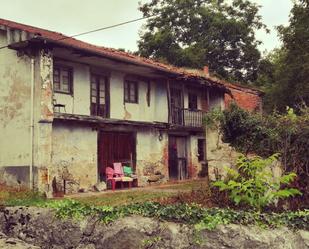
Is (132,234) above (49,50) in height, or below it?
below

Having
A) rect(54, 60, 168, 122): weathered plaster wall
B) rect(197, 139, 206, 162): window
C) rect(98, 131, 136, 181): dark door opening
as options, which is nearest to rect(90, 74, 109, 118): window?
rect(54, 60, 168, 122): weathered plaster wall

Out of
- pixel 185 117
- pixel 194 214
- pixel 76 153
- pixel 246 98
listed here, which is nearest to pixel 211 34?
pixel 246 98

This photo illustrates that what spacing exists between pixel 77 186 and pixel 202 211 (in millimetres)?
8691

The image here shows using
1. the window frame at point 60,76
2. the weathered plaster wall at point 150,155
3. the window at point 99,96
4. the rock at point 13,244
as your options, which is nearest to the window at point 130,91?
the window at point 99,96

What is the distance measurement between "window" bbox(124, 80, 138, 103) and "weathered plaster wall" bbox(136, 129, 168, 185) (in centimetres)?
150

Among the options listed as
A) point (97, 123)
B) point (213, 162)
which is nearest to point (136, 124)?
point (97, 123)

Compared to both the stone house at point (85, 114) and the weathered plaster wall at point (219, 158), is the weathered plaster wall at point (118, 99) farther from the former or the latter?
the weathered plaster wall at point (219, 158)

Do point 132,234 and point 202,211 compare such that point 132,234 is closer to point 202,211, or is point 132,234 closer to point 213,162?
point 202,211

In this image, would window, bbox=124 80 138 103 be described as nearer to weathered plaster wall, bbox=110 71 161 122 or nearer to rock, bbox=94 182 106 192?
weathered plaster wall, bbox=110 71 161 122

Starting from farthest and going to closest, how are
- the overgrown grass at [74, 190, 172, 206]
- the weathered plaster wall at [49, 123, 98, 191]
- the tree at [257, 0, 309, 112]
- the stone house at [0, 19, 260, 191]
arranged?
the tree at [257, 0, 309, 112] → the weathered plaster wall at [49, 123, 98, 191] → the stone house at [0, 19, 260, 191] → the overgrown grass at [74, 190, 172, 206]

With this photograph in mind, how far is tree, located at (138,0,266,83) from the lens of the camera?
36125 mm

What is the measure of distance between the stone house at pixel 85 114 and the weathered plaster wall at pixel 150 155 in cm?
4

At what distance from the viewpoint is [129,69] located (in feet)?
57.3

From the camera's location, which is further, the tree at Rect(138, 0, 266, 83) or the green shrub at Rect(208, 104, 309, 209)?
the tree at Rect(138, 0, 266, 83)
